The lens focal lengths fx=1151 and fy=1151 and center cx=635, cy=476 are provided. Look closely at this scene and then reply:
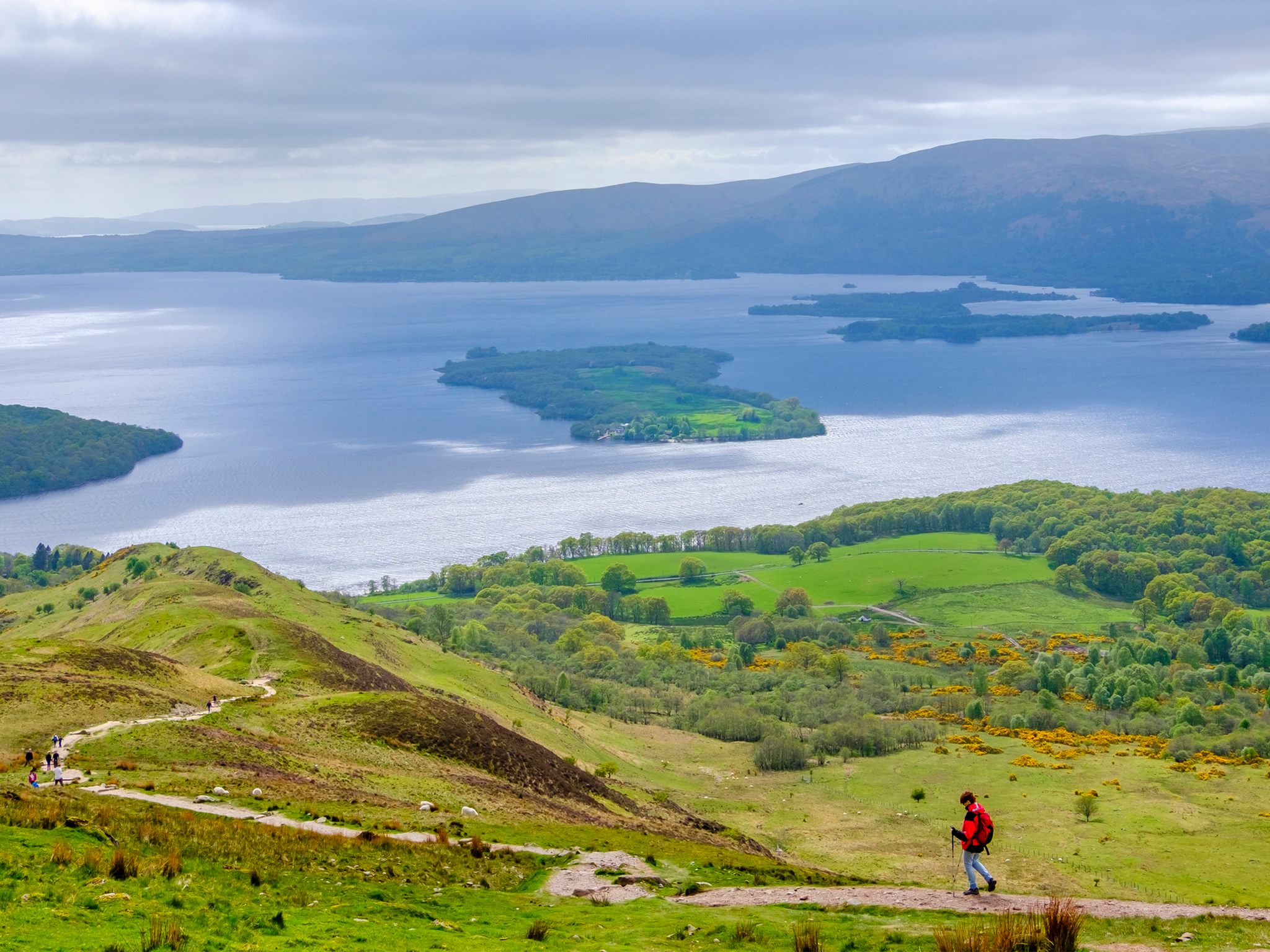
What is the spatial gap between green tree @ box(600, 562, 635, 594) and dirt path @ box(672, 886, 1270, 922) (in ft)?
279

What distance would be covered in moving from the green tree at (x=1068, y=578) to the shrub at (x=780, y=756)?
200 feet

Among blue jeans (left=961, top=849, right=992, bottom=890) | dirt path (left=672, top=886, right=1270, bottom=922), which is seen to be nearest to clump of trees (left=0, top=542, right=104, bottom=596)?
dirt path (left=672, top=886, right=1270, bottom=922)

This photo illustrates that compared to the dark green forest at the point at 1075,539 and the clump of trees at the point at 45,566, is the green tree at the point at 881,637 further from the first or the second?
the clump of trees at the point at 45,566

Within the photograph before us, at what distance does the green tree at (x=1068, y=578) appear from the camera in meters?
106

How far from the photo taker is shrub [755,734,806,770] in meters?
52.7

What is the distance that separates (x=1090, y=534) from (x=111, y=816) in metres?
110

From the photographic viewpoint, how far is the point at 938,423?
192500mm

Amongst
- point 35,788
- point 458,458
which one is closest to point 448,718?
point 35,788

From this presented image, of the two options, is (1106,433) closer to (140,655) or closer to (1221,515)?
(1221,515)

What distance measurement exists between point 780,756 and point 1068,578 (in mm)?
63324

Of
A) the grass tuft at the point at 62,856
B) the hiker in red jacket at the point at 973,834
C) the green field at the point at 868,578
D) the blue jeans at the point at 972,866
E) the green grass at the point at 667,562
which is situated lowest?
the green field at the point at 868,578

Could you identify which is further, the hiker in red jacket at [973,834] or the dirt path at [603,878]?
the dirt path at [603,878]

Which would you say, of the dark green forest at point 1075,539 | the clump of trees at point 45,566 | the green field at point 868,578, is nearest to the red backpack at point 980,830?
the green field at point 868,578

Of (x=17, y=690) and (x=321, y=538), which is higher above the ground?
(x=17, y=690)
